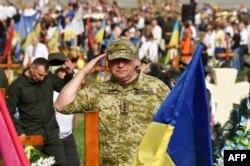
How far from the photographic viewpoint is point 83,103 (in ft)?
28.4

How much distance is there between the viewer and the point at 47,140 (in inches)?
529

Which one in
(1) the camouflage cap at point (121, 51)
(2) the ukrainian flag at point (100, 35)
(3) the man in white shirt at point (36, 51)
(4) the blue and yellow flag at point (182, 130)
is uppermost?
(2) the ukrainian flag at point (100, 35)

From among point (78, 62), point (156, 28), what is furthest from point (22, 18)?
point (78, 62)

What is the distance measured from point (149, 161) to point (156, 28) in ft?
92.5

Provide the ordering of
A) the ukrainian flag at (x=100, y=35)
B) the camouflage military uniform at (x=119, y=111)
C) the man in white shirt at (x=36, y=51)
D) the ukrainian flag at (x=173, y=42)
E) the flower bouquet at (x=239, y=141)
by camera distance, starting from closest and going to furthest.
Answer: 1. the camouflage military uniform at (x=119, y=111)
2. the flower bouquet at (x=239, y=141)
3. the man in white shirt at (x=36, y=51)
4. the ukrainian flag at (x=173, y=42)
5. the ukrainian flag at (x=100, y=35)

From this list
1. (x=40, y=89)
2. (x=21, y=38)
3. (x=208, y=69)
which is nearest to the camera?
(x=40, y=89)

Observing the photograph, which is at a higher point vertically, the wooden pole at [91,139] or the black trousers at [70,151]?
Result: the wooden pole at [91,139]

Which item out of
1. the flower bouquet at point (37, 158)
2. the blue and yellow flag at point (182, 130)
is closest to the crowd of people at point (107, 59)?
the flower bouquet at point (37, 158)

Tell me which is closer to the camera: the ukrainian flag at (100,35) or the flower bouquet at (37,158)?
the flower bouquet at (37,158)

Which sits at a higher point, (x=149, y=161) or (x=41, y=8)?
(x=41, y=8)

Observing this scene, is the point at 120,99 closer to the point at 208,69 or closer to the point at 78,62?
the point at 208,69

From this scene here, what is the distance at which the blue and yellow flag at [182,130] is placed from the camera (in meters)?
7.23

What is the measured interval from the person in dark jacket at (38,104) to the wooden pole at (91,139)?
472 cm

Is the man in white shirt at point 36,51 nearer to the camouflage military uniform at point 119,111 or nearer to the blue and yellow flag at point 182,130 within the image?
the camouflage military uniform at point 119,111
